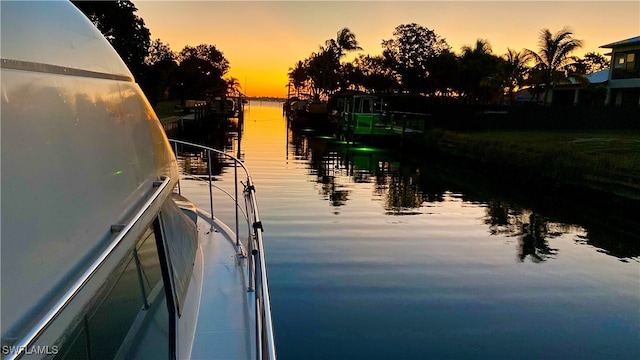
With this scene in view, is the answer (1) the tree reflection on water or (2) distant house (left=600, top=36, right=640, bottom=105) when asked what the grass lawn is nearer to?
(1) the tree reflection on water

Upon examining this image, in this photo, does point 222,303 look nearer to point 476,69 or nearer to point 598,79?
point 598,79

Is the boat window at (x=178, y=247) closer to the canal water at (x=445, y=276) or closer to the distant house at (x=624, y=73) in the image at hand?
the canal water at (x=445, y=276)

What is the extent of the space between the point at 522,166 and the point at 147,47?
2635 cm

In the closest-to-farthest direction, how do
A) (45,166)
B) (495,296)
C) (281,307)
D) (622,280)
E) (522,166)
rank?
(45,166), (281,307), (495,296), (622,280), (522,166)

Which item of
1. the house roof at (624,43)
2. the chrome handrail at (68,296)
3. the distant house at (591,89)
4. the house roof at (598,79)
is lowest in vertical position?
the chrome handrail at (68,296)

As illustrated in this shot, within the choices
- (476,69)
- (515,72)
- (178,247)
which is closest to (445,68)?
(476,69)

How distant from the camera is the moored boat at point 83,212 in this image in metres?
1.16

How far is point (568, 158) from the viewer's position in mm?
15766

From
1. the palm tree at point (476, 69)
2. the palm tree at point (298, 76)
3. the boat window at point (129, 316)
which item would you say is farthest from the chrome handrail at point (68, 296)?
the palm tree at point (298, 76)

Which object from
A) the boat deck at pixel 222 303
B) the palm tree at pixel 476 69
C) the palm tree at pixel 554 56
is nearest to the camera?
the boat deck at pixel 222 303

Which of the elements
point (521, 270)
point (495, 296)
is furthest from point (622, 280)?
point (495, 296)

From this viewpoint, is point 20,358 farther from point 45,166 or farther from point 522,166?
point 522,166

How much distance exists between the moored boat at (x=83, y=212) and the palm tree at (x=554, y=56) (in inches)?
1247

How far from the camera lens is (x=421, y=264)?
8164mm
